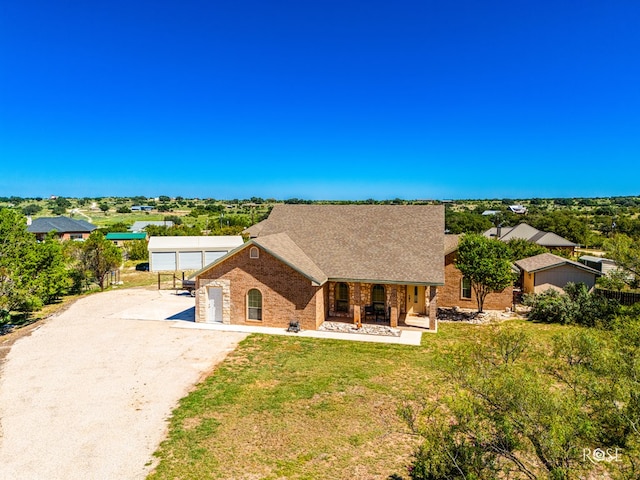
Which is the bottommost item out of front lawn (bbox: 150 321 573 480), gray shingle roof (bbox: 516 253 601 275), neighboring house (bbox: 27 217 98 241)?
front lawn (bbox: 150 321 573 480)

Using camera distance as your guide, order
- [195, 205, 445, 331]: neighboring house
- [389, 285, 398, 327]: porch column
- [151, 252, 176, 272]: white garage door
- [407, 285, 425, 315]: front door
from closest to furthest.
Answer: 1. [195, 205, 445, 331]: neighboring house
2. [389, 285, 398, 327]: porch column
3. [407, 285, 425, 315]: front door
4. [151, 252, 176, 272]: white garage door

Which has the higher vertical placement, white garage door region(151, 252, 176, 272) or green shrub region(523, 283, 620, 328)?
white garage door region(151, 252, 176, 272)

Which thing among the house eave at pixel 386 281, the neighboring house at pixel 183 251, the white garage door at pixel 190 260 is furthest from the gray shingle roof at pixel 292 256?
the white garage door at pixel 190 260

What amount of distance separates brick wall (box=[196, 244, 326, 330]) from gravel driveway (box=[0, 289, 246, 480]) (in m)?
1.83

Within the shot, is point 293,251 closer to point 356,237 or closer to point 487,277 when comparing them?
point 356,237

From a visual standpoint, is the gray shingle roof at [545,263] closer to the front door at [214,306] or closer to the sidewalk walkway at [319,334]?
the sidewalk walkway at [319,334]

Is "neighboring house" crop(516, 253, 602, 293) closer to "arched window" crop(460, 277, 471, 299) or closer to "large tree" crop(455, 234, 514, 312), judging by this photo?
"arched window" crop(460, 277, 471, 299)

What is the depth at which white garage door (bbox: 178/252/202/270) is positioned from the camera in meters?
44.8

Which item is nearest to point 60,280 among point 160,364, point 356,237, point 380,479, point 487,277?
point 160,364

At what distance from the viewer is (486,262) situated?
22.1m

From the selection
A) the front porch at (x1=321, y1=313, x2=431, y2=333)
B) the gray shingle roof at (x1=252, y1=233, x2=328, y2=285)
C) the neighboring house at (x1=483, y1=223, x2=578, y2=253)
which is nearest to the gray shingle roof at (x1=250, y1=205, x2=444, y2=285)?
the gray shingle roof at (x1=252, y1=233, x2=328, y2=285)

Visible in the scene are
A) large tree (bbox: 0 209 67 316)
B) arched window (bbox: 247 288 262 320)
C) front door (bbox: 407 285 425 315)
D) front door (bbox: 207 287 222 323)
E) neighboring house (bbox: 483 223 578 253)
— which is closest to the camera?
large tree (bbox: 0 209 67 316)

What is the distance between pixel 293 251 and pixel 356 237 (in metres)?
4.03

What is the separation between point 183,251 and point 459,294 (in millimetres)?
30290
